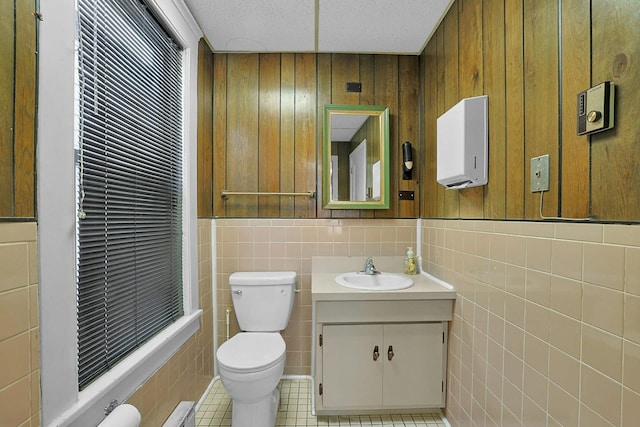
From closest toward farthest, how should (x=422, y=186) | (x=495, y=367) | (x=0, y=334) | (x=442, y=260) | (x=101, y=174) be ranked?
1. (x=0, y=334)
2. (x=101, y=174)
3. (x=495, y=367)
4. (x=442, y=260)
5. (x=422, y=186)

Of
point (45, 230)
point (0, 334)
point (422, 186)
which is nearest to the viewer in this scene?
point (0, 334)

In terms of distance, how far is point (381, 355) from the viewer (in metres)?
1.58

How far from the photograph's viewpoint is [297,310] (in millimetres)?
2055

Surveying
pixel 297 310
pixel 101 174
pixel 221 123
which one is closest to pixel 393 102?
pixel 221 123

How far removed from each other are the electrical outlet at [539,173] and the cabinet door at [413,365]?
962 millimetres

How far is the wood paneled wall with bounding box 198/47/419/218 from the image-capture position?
2.03 metres

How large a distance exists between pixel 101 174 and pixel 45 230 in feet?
1.03

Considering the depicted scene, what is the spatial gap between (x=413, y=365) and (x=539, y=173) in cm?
122

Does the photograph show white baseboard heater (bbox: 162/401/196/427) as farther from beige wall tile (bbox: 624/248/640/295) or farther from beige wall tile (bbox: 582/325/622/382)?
beige wall tile (bbox: 624/248/640/295)

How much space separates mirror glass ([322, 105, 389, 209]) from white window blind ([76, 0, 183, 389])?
98 cm

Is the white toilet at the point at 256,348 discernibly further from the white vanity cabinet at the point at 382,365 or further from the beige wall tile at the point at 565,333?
the beige wall tile at the point at 565,333

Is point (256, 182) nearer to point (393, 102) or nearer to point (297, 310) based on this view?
point (297, 310)

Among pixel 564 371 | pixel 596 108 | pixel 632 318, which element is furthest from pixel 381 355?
pixel 596 108

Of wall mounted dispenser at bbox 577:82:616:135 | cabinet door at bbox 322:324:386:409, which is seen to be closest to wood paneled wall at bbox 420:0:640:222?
wall mounted dispenser at bbox 577:82:616:135
